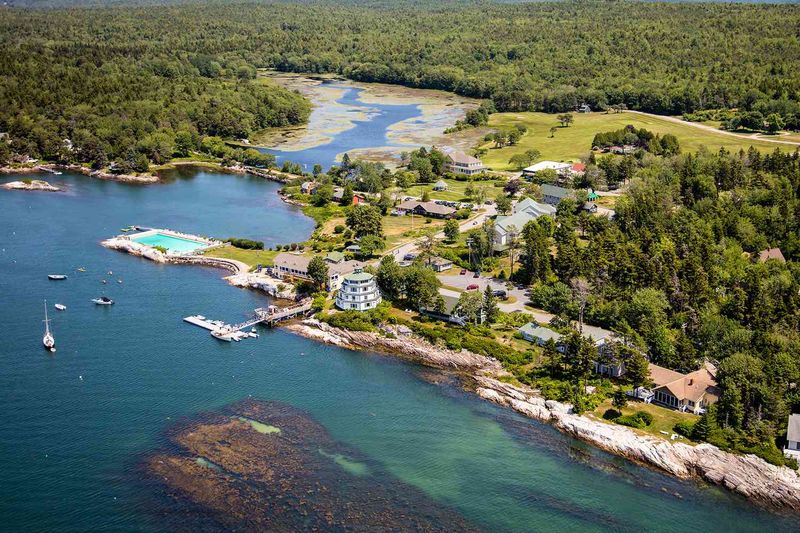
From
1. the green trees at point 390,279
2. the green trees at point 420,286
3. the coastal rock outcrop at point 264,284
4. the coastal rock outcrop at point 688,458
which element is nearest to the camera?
the coastal rock outcrop at point 688,458

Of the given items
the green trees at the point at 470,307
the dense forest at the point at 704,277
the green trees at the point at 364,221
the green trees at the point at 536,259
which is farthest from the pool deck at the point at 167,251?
the dense forest at the point at 704,277

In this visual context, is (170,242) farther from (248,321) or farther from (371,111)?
(371,111)

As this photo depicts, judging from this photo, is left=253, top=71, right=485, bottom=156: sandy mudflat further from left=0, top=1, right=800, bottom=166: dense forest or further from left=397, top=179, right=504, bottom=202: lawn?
left=397, top=179, right=504, bottom=202: lawn

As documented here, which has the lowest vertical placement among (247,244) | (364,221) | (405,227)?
(247,244)

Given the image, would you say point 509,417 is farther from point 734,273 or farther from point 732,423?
point 734,273

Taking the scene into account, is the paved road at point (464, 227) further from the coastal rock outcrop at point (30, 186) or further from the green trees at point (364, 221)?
the coastal rock outcrop at point (30, 186)

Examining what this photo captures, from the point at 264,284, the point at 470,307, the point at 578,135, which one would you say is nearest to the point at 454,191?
the point at 264,284
